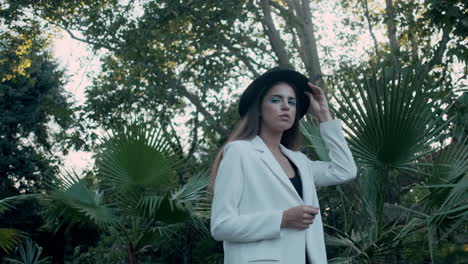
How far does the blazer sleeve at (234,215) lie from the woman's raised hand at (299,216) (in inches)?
1.0

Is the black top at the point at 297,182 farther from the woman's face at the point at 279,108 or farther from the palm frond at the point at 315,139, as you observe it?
the palm frond at the point at 315,139

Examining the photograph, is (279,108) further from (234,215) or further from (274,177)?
(234,215)

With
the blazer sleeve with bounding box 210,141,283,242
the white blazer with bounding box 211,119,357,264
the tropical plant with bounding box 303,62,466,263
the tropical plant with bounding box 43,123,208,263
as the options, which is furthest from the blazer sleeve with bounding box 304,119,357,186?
the tropical plant with bounding box 43,123,208,263

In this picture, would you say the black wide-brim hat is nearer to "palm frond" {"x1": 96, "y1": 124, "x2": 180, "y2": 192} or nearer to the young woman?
the young woman

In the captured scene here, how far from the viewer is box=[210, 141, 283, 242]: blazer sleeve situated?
218 centimetres

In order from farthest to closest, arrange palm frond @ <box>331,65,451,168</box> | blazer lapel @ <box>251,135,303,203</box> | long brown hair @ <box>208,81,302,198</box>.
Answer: palm frond @ <box>331,65,451,168</box>
long brown hair @ <box>208,81,302,198</box>
blazer lapel @ <box>251,135,303,203</box>

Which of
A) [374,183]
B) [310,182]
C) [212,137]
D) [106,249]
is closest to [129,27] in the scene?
[212,137]

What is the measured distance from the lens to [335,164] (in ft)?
8.50

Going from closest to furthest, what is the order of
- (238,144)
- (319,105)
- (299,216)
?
(299,216) → (238,144) → (319,105)

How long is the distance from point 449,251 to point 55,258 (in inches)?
438

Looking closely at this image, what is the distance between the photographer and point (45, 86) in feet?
60.7

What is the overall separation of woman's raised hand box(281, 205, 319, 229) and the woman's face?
433 millimetres

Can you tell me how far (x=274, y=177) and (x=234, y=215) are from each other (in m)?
0.20

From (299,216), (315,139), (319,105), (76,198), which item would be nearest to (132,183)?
(76,198)
